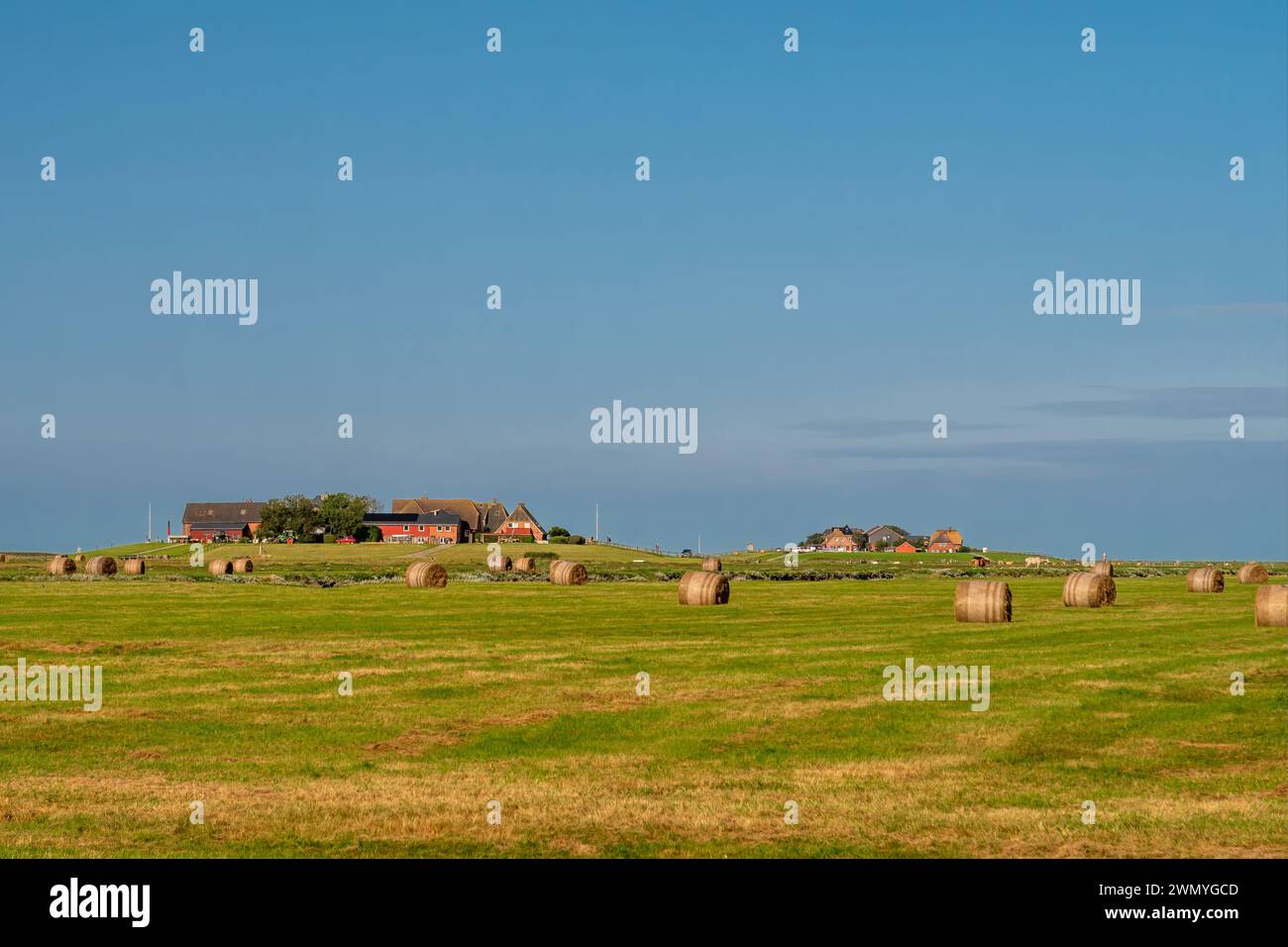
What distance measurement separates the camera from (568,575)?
7788 centimetres

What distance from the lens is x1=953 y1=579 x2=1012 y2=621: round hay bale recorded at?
47.4 metres

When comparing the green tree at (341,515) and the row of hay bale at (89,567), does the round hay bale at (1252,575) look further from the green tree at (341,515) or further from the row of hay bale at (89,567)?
the green tree at (341,515)

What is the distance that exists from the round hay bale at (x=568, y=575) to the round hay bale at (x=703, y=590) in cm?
1962

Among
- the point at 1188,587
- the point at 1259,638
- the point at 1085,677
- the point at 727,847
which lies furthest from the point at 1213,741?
the point at 1188,587

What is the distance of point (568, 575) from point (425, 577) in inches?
376

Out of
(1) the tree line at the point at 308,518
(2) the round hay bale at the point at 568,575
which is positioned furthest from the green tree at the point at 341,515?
(2) the round hay bale at the point at 568,575

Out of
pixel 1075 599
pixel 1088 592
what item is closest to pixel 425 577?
pixel 1075 599

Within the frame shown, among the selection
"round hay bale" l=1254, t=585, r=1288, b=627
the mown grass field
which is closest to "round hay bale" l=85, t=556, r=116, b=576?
the mown grass field

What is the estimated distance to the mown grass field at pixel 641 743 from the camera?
59.0 ft

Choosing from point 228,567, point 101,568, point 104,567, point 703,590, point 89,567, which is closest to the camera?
point 703,590

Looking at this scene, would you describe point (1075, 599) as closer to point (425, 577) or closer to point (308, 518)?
point (425, 577)
